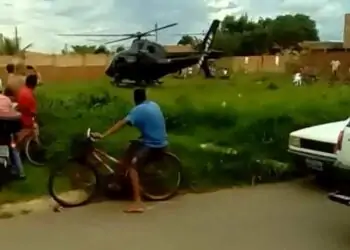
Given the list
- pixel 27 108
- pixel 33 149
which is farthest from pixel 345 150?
pixel 33 149

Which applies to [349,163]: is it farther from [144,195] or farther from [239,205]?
[144,195]

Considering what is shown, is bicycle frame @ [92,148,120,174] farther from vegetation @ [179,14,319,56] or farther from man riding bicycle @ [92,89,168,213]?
vegetation @ [179,14,319,56]

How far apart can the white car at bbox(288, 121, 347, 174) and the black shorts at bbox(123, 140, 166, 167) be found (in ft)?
8.67

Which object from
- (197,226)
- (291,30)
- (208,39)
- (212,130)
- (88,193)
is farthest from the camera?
(291,30)

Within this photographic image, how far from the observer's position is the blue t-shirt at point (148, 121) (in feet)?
34.2

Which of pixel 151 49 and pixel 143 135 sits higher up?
pixel 151 49

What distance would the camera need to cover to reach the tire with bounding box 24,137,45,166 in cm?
1223

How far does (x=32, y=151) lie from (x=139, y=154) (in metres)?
2.63

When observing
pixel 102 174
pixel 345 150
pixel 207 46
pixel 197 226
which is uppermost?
pixel 345 150

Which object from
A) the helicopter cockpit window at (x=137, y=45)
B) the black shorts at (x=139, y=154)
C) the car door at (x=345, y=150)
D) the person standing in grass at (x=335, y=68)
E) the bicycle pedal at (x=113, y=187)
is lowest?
the person standing in grass at (x=335, y=68)

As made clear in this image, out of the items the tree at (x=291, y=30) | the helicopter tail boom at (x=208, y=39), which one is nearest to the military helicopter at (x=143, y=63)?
the helicopter tail boom at (x=208, y=39)

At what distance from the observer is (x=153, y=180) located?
1087 centimetres

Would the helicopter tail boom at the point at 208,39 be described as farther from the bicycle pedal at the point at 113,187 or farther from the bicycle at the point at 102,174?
the bicycle pedal at the point at 113,187

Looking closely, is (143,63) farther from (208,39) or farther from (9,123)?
(9,123)
